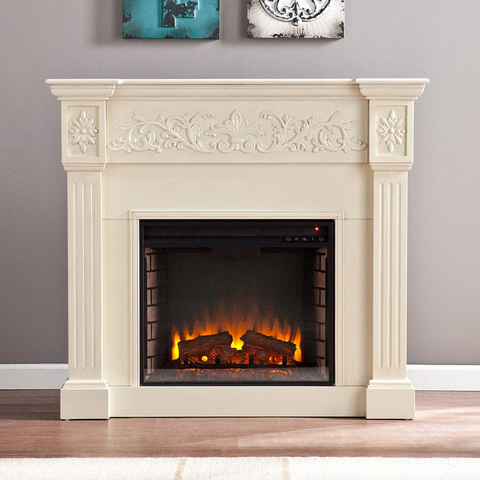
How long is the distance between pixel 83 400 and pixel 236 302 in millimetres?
722

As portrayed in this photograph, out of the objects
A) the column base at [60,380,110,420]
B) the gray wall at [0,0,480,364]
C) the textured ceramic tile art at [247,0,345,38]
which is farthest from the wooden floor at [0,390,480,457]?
the textured ceramic tile art at [247,0,345,38]

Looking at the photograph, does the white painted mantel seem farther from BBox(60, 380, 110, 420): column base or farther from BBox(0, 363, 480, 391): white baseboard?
BBox(0, 363, 480, 391): white baseboard

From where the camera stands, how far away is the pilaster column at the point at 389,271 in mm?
2404

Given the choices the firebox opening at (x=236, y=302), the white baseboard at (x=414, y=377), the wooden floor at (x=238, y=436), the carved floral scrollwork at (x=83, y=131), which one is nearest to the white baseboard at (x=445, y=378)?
the white baseboard at (x=414, y=377)

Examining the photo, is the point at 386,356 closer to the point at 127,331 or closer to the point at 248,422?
the point at 248,422

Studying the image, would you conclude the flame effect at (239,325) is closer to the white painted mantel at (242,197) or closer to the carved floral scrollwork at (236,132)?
the white painted mantel at (242,197)

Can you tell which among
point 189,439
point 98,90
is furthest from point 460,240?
point 98,90

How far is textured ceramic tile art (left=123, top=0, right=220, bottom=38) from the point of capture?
9.60ft

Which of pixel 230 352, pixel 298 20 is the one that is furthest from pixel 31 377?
pixel 298 20

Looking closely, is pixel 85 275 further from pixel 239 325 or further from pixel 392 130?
pixel 392 130

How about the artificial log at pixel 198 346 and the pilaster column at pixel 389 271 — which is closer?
the pilaster column at pixel 389 271

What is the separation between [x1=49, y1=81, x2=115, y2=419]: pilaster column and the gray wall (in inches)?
23.0

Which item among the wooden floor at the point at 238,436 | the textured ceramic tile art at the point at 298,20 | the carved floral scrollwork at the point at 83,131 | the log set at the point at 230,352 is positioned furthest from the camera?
the textured ceramic tile art at the point at 298,20

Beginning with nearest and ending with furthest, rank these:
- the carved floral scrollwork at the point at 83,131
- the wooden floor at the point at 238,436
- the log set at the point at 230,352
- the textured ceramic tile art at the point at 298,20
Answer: the wooden floor at the point at 238,436
the carved floral scrollwork at the point at 83,131
the log set at the point at 230,352
the textured ceramic tile art at the point at 298,20
